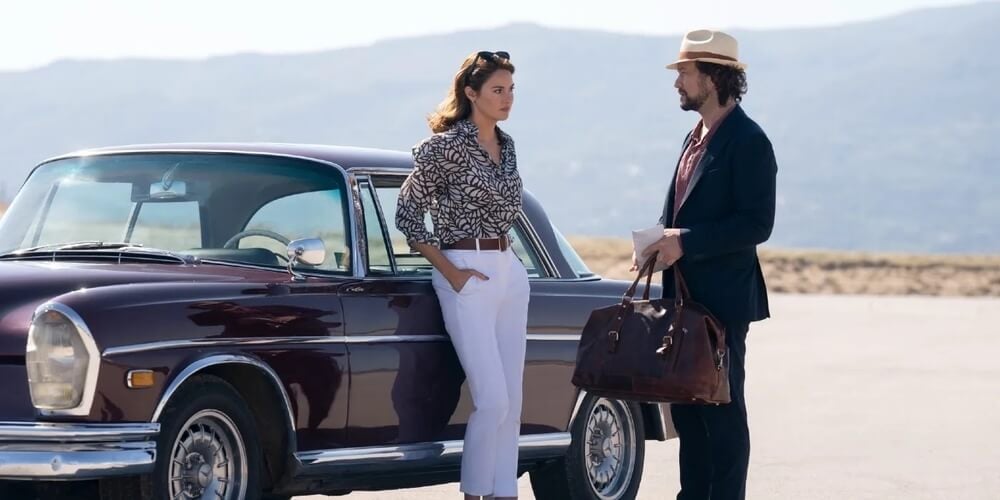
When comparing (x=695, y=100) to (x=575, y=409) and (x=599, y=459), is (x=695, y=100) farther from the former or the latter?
(x=599, y=459)

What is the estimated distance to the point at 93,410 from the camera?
246 inches

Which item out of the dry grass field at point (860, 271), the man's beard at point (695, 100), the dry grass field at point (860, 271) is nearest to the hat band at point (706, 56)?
the man's beard at point (695, 100)

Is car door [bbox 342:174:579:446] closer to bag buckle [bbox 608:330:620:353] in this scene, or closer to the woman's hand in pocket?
the woman's hand in pocket

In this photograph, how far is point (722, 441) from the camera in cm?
696

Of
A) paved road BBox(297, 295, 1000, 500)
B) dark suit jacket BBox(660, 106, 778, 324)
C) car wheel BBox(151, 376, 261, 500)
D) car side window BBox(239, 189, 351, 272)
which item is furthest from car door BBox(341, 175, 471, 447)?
paved road BBox(297, 295, 1000, 500)

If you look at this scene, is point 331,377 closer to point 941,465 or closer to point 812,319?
point 941,465

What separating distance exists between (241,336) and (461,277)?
112cm

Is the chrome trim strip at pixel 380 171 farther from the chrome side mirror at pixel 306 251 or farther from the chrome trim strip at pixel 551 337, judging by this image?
the chrome trim strip at pixel 551 337

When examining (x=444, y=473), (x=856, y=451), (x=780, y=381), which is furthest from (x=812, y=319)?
(x=444, y=473)

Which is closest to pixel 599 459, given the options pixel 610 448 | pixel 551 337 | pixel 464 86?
pixel 610 448

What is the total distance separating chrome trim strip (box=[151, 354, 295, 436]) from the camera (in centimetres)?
646

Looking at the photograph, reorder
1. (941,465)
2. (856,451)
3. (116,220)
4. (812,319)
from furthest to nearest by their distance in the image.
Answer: (812,319) → (856,451) → (941,465) → (116,220)

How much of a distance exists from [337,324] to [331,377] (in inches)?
7.8

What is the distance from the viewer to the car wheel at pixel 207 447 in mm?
6500
